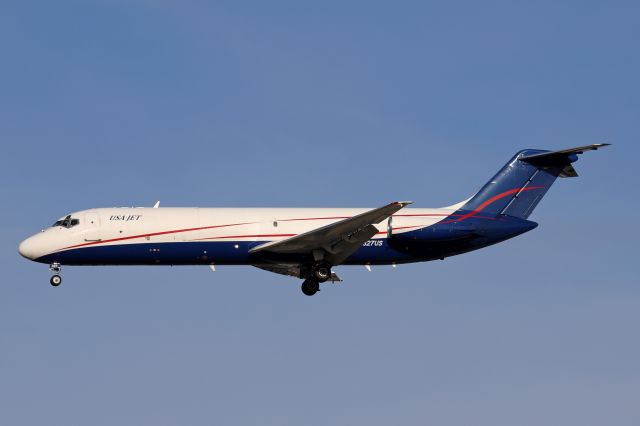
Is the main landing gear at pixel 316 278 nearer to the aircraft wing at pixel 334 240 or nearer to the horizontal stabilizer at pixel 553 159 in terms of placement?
the aircraft wing at pixel 334 240

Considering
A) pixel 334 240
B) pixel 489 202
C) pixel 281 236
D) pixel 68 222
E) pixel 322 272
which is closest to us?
pixel 334 240

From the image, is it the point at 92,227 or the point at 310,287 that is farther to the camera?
the point at 310,287

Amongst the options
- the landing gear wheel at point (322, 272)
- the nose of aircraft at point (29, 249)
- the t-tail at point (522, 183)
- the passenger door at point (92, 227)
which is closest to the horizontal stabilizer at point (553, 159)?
the t-tail at point (522, 183)

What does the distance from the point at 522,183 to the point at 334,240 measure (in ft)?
29.1

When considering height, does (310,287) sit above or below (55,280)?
below

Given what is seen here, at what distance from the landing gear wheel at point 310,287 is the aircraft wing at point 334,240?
3.43 feet

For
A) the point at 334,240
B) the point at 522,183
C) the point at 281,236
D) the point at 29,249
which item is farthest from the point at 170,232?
the point at 522,183

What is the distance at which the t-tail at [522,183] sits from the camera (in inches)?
1770

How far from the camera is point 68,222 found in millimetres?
42312

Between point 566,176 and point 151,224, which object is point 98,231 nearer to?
point 151,224

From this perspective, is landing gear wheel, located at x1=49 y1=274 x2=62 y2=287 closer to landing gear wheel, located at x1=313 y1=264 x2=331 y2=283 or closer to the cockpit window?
the cockpit window

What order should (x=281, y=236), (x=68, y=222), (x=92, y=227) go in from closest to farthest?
(x=92, y=227) < (x=68, y=222) < (x=281, y=236)

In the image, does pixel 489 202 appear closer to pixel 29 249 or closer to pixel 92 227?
pixel 92 227

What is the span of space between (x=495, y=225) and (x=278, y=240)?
8781mm
